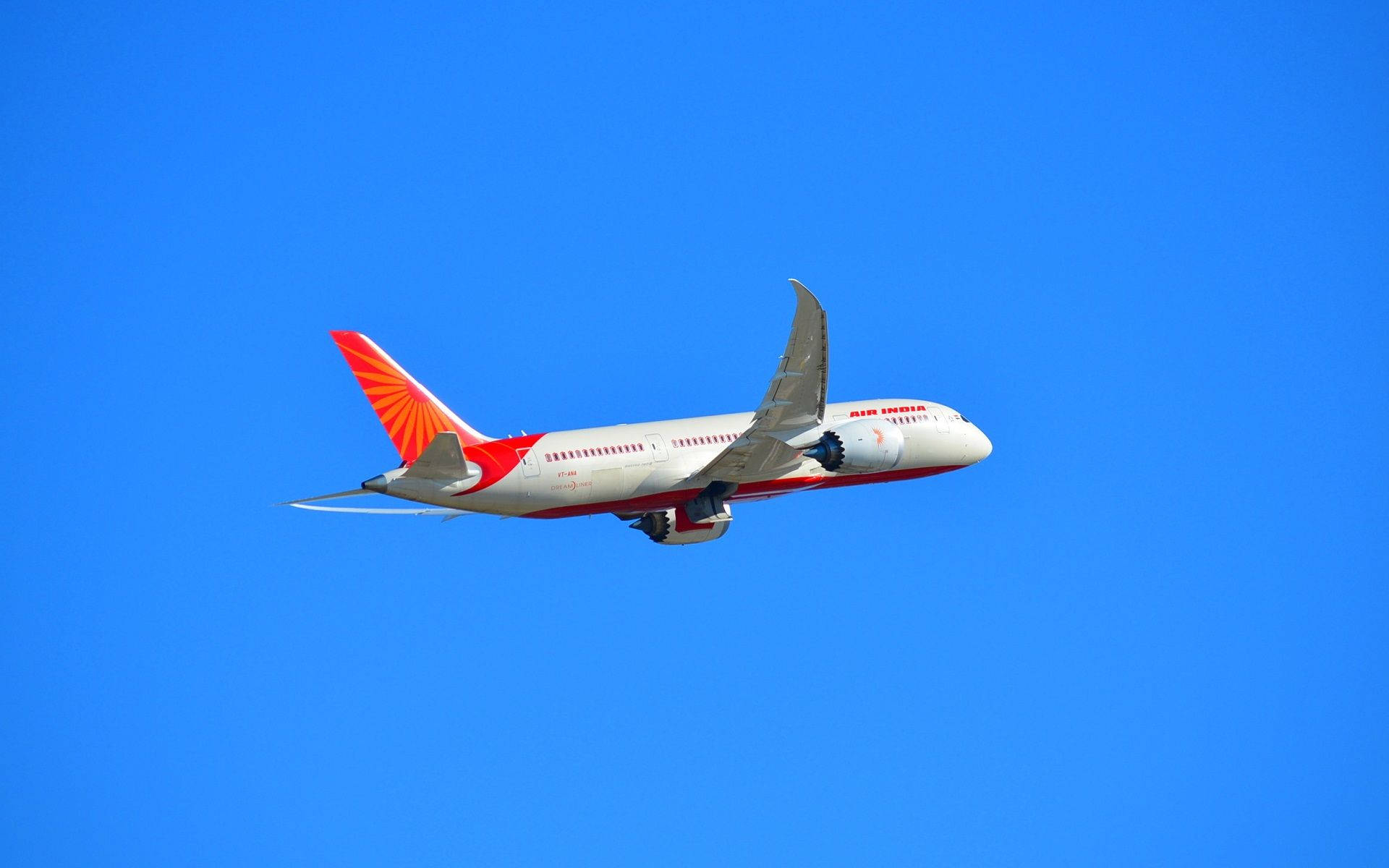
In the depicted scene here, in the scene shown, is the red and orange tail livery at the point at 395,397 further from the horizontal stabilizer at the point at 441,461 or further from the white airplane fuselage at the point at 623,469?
the horizontal stabilizer at the point at 441,461

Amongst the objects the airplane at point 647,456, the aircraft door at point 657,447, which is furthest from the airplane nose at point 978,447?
the aircraft door at point 657,447

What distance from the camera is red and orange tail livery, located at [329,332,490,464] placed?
5706 centimetres

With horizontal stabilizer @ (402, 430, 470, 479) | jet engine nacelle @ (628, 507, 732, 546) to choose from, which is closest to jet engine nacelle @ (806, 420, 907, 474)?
jet engine nacelle @ (628, 507, 732, 546)

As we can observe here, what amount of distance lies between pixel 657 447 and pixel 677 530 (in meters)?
3.92

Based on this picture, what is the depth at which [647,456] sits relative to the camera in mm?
59250

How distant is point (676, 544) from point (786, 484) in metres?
4.16

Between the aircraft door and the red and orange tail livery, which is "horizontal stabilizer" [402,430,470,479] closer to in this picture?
the red and orange tail livery

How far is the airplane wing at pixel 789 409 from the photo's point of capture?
53.7 m

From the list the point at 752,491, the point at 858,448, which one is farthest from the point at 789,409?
the point at 752,491

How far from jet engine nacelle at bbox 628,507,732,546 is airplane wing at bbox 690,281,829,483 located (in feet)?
7.85

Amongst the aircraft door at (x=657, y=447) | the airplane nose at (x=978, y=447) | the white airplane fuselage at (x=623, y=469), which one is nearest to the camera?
the white airplane fuselage at (x=623, y=469)

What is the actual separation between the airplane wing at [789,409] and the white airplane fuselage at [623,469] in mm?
1042

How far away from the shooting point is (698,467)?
198 ft

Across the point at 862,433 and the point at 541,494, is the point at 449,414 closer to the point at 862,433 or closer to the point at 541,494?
the point at 541,494
